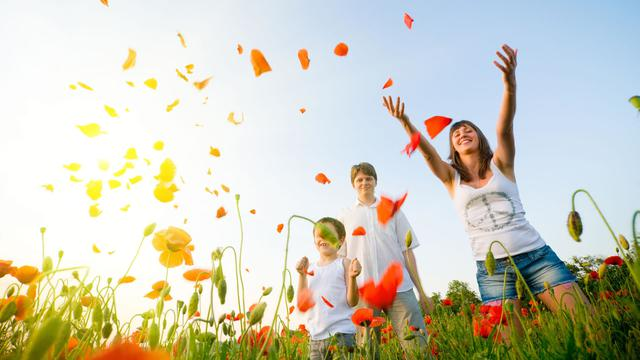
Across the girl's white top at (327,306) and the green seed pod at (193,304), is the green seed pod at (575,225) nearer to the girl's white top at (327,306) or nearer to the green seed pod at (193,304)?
the green seed pod at (193,304)

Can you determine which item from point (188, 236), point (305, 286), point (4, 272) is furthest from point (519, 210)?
point (4, 272)

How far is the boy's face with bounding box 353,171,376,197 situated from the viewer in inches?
172

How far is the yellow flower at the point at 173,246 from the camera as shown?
1477 millimetres

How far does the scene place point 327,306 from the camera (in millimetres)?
3344

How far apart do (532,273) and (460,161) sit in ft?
3.74

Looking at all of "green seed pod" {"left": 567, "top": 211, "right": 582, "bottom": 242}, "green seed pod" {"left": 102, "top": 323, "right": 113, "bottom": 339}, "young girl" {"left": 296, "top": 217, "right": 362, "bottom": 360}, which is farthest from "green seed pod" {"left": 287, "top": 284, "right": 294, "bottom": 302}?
"green seed pod" {"left": 567, "top": 211, "right": 582, "bottom": 242}

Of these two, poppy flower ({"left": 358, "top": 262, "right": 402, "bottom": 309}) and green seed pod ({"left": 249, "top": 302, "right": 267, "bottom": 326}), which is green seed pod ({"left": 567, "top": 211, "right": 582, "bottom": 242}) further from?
poppy flower ({"left": 358, "top": 262, "right": 402, "bottom": 309})

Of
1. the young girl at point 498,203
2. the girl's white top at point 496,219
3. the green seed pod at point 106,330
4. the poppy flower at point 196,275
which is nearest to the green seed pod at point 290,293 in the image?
the poppy flower at point 196,275

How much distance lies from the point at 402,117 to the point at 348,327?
6.76 ft

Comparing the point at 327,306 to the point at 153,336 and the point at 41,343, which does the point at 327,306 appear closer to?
the point at 153,336

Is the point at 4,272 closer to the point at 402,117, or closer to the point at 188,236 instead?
the point at 188,236

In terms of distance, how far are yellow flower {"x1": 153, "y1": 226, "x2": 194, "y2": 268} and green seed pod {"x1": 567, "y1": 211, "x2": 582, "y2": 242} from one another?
1598 millimetres

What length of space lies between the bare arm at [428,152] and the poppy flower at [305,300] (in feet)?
5.69

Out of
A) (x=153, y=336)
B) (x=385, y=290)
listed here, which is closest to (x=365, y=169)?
(x=385, y=290)
